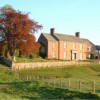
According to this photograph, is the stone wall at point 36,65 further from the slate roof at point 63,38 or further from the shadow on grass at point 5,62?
the slate roof at point 63,38

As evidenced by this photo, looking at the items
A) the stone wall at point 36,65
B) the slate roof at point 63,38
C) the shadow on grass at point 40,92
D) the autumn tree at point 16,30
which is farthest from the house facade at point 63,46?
the shadow on grass at point 40,92

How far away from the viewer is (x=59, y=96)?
123 ft

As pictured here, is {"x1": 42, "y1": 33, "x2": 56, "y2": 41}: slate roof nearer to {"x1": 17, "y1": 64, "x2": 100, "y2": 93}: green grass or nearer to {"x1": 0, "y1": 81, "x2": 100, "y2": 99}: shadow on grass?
{"x1": 17, "y1": 64, "x2": 100, "y2": 93}: green grass

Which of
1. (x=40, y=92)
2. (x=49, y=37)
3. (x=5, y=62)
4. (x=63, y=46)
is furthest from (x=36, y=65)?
(x=40, y=92)

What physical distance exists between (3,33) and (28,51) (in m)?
6.20

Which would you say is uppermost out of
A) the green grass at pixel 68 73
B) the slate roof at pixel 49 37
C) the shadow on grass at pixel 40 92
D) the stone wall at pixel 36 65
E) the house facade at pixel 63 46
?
the slate roof at pixel 49 37

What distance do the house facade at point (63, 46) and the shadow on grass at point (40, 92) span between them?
4945 centimetres

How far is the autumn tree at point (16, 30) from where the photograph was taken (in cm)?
7200

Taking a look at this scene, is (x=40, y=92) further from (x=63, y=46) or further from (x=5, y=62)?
(x=63, y=46)

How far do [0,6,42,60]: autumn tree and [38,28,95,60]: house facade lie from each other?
21428mm

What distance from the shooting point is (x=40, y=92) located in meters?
40.2

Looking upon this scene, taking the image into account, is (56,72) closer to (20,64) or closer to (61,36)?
(20,64)

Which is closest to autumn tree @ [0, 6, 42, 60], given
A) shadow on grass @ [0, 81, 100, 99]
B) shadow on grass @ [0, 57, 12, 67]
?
shadow on grass @ [0, 57, 12, 67]

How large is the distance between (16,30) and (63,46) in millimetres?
30030
